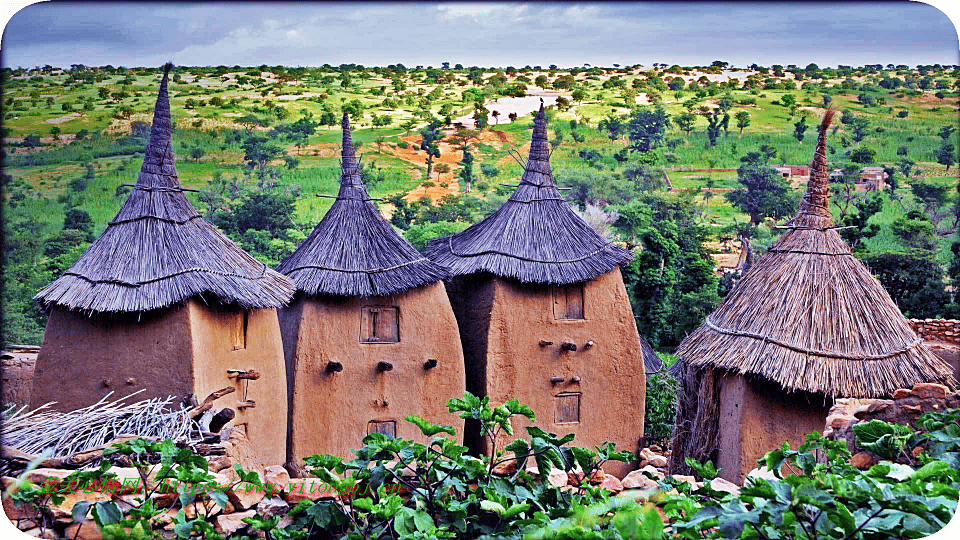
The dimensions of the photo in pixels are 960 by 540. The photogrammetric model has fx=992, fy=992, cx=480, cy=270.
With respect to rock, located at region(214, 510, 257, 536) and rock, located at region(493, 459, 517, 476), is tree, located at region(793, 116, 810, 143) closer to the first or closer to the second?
rock, located at region(493, 459, 517, 476)

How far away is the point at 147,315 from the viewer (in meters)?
10.1

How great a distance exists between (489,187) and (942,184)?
10737 millimetres

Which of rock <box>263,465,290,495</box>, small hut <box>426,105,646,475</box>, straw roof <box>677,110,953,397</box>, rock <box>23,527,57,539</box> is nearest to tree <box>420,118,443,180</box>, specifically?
small hut <box>426,105,646,475</box>

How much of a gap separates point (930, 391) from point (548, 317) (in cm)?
703

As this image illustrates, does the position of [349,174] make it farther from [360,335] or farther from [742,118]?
[742,118]

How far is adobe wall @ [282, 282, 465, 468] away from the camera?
12.6m

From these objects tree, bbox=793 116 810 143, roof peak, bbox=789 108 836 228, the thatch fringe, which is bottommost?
the thatch fringe

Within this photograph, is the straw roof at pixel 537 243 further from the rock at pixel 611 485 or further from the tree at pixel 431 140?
the rock at pixel 611 485

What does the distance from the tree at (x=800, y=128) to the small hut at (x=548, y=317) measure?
12.1 m

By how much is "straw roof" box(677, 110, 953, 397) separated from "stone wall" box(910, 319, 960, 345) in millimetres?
3230

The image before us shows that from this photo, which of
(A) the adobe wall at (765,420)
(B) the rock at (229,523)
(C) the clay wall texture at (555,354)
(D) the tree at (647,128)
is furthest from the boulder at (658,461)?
(D) the tree at (647,128)

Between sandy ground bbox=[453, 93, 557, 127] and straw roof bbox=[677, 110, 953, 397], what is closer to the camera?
straw roof bbox=[677, 110, 953, 397]

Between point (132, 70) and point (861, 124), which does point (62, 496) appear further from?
point (861, 124)

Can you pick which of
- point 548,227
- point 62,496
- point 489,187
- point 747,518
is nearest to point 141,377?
point 62,496
